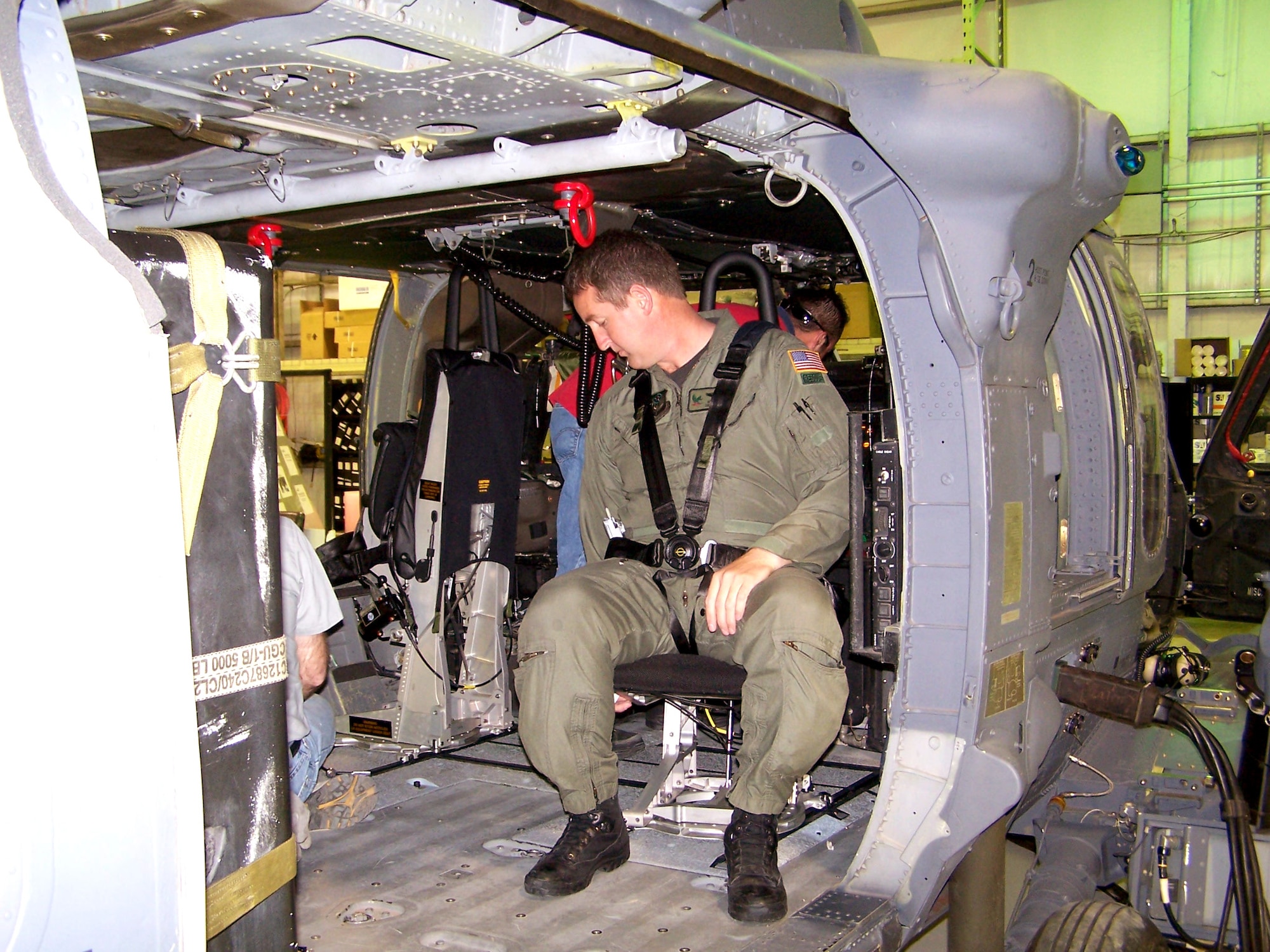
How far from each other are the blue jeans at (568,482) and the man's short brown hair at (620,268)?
31.8 inches

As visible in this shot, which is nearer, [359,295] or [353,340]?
[359,295]

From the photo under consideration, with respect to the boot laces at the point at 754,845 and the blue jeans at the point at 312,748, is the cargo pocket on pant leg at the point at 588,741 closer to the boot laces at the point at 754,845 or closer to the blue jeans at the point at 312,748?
the boot laces at the point at 754,845

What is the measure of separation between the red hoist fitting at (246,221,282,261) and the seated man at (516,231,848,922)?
38.2 inches

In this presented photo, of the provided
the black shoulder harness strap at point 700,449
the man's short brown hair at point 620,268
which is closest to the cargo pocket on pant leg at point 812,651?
the black shoulder harness strap at point 700,449

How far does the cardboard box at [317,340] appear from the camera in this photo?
9.20 meters

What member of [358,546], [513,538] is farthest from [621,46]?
[358,546]

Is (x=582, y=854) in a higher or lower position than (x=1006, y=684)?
lower

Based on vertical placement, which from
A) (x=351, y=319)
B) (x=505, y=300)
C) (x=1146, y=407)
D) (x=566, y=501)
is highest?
Result: (x=351, y=319)

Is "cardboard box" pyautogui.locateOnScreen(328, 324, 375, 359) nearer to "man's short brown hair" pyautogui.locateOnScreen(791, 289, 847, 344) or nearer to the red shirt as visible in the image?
the red shirt

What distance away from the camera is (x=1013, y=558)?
103 inches

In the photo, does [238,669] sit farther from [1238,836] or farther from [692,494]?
[1238,836]

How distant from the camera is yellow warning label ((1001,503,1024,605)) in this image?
2586mm

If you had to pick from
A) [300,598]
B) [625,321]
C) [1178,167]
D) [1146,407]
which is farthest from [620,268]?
[1178,167]

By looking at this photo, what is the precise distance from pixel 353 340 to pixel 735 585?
6.95 m
